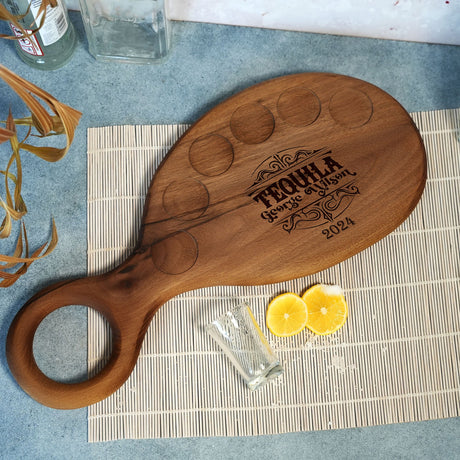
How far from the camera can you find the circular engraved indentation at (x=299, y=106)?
87 cm

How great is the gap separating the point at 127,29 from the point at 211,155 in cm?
26

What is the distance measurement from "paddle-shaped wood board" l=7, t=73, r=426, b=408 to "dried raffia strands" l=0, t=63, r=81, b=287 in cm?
8

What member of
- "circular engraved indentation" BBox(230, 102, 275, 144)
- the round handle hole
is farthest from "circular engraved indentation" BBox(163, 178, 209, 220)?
the round handle hole

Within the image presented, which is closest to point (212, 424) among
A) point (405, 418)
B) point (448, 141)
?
point (405, 418)

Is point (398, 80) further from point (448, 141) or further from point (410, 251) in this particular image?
point (410, 251)

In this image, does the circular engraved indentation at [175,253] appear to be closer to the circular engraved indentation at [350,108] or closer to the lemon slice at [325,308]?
the lemon slice at [325,308]

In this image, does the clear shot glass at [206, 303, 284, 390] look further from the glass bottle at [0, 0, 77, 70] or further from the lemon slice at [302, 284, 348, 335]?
the glass bottle at [0, 0, 77, 70]

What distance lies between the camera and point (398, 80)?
94 centimetres

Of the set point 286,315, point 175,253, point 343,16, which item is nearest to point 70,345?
point 175,253

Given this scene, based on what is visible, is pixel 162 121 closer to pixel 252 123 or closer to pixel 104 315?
pixel 252 123

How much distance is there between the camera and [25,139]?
79 cm

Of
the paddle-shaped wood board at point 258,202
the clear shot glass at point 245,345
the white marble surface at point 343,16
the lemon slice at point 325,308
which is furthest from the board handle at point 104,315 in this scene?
the white marble surface at point 343,16

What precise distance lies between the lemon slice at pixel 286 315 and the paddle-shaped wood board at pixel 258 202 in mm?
44

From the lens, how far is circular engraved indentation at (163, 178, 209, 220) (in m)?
0.84
